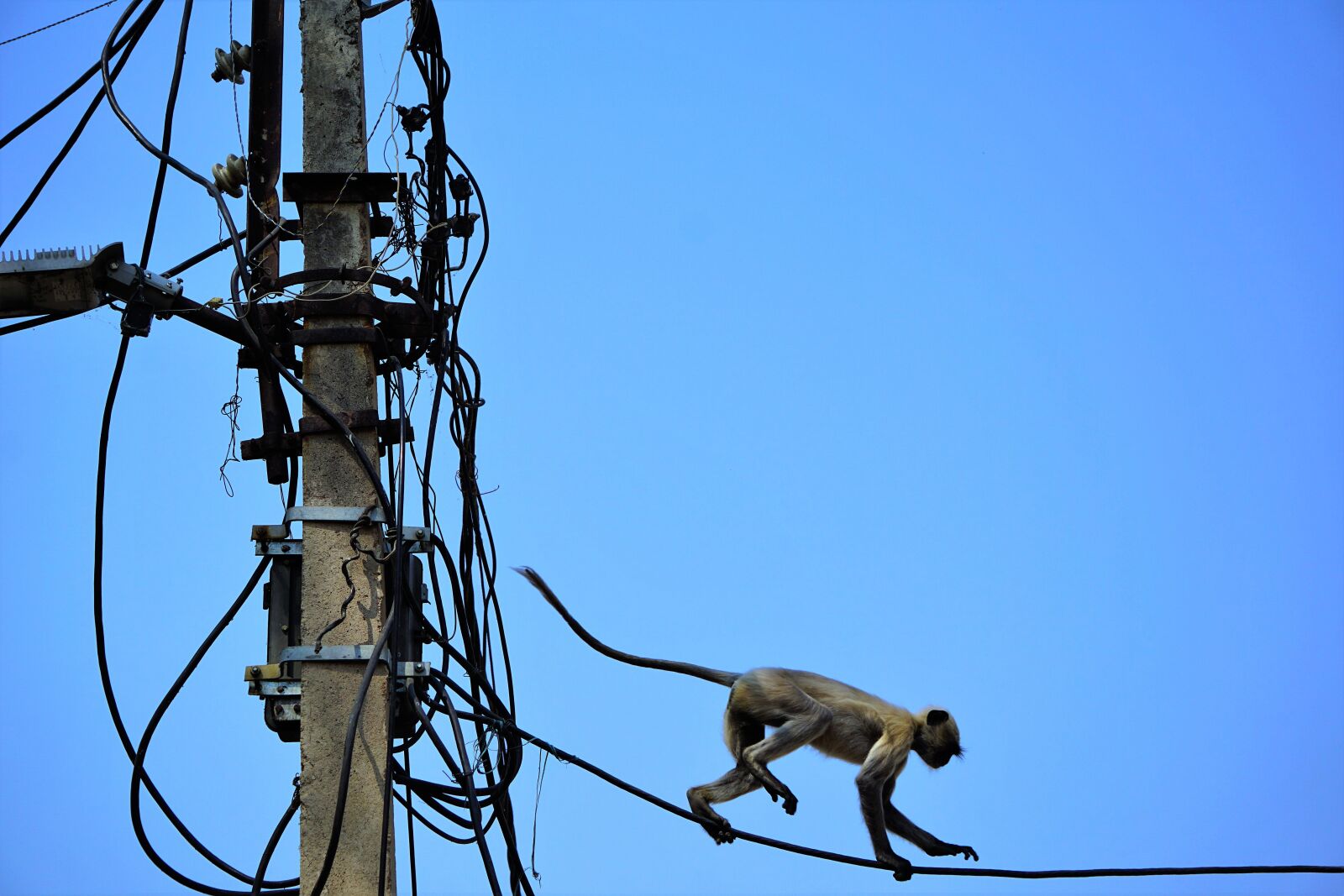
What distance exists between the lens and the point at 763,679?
8.44 meters

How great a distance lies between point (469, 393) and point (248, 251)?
1.42 metres

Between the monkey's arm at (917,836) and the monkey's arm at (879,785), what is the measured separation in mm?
112

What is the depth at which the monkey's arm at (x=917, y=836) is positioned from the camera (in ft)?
27.9

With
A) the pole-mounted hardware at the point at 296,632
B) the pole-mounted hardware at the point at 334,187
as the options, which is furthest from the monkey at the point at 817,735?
the pole-mounted hardware at the point at 334,187

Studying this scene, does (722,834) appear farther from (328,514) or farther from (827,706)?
(328,514)

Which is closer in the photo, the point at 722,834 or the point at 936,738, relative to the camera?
the point at 722,834

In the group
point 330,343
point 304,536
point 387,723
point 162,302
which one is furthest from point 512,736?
point 162,302

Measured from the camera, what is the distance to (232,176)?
652cm

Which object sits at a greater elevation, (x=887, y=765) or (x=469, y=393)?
(x=469, y=393)

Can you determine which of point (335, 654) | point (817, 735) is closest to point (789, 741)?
point (817, 735)

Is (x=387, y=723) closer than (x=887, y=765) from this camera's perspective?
Yes

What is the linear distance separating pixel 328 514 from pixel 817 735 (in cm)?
363

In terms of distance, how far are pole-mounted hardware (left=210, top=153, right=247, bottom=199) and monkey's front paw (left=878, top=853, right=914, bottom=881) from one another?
4381 millimetres

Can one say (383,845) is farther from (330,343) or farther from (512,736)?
(330,343)
